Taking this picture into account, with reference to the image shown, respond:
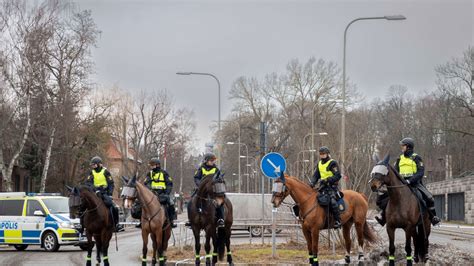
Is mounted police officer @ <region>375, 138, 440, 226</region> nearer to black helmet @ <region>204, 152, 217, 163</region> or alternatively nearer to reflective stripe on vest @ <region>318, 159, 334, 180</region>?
reflective stripe on vest @ <region>318, 159, 334, 180</region>

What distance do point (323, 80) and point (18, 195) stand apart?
50.5 meters

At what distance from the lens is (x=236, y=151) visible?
272 ft

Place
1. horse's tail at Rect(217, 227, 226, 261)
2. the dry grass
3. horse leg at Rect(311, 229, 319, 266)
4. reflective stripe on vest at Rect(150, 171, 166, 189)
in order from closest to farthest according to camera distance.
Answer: horse leg at Rect(311, 229, 319, 266), horse's tail at Rect(217, 227, 226, 261), reflective stripe on vest at Rect(150, 171, 166, 189), the dry grass

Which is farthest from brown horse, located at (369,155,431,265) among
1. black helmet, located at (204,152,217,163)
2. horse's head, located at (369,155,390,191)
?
black helmet, located at (204,152,217,163)

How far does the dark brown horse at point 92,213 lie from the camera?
646 inches

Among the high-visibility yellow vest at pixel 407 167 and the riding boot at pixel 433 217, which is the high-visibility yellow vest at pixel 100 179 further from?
the riding boot at pixel 433 217

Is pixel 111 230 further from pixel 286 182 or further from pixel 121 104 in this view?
pixel 121 104

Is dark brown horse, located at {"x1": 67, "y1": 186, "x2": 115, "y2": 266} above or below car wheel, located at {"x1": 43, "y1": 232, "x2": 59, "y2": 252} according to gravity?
above

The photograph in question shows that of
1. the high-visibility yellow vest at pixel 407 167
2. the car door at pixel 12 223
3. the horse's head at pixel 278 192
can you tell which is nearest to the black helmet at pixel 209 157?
the horse's head at pixel 278 192

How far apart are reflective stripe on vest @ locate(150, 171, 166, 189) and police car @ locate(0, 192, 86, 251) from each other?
9348 mm

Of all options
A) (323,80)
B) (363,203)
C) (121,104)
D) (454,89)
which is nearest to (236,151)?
(323,80)

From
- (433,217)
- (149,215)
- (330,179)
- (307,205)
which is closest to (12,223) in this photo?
(149,215)

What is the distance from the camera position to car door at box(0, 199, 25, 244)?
87.7 feet

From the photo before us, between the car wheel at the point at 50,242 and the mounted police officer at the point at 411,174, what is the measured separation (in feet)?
47.2
